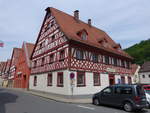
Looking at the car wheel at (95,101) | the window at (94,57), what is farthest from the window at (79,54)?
the car wheel at (95,101)

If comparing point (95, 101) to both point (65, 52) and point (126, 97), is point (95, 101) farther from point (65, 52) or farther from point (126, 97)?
point (65, 52)

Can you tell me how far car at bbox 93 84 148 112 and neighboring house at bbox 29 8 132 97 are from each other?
4.72 meters

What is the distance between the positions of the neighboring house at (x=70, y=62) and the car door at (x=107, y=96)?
13.9 ft

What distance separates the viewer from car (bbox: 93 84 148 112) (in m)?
→ 9.65

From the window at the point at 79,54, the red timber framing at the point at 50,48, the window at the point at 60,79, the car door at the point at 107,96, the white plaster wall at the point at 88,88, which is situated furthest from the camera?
the red timber framing at the point at 50,48

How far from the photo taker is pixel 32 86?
24.6m

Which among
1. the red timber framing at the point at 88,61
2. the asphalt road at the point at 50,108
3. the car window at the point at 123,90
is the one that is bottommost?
the asphalt road at the point at 50,108

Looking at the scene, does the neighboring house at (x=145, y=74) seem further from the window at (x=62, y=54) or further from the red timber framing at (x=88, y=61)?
the window at (x=62, y=54)

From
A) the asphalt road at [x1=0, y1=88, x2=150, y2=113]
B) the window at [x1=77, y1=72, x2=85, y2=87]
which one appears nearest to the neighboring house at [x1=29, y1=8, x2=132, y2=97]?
the window at [x1=77, y1=72, x2=85, y2=87]

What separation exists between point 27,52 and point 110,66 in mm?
18761

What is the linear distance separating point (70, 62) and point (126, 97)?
7.63 m

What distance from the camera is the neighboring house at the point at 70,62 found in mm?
16422

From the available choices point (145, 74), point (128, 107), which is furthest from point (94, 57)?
point (145, 74)

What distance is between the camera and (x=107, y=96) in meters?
11.3
